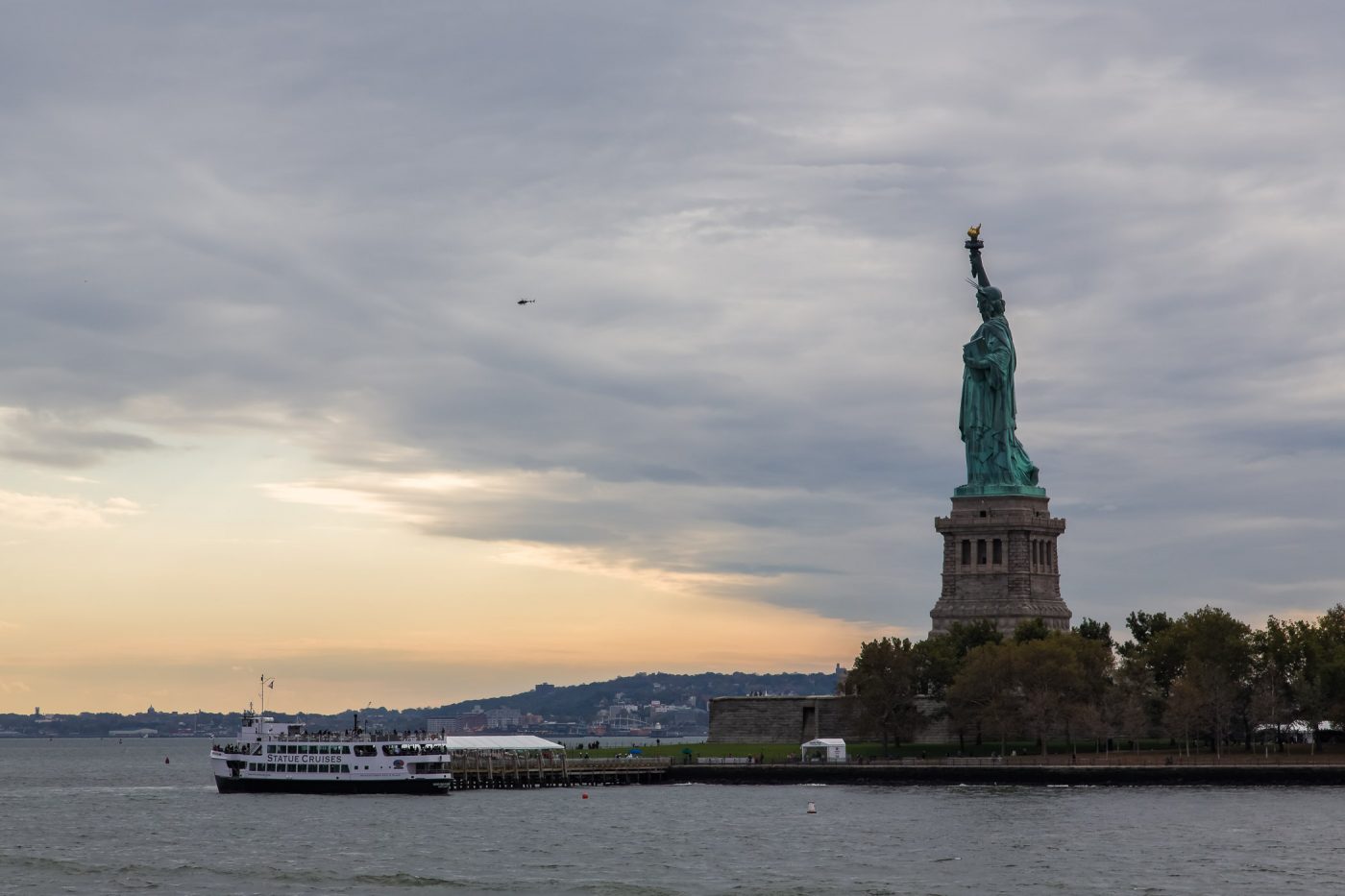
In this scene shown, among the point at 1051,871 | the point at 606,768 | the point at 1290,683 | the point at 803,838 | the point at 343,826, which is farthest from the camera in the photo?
the point at 606,768

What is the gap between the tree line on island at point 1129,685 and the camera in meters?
135

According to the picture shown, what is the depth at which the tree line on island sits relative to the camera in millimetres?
135125

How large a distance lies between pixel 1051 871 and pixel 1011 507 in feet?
248

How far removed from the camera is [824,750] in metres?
146

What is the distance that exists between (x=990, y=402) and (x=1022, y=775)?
1448 inches

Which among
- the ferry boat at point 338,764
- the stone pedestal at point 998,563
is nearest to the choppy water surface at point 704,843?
the ferry boat at point 338,764

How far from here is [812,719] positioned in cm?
15762

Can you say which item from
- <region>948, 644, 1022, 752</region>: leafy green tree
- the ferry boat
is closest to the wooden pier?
the ferry boat

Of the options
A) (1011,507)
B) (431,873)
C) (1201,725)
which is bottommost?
(431,873)

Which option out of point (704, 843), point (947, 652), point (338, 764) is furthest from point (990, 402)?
point (704, 843)

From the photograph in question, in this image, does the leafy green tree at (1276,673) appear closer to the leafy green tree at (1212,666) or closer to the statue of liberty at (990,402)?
the leafy green tree at (1212,666)

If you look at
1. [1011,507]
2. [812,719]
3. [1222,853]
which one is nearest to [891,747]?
[812,719]

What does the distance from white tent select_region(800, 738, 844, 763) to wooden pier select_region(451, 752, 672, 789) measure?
35.4 ft

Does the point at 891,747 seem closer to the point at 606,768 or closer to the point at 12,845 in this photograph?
the point at 606,768
